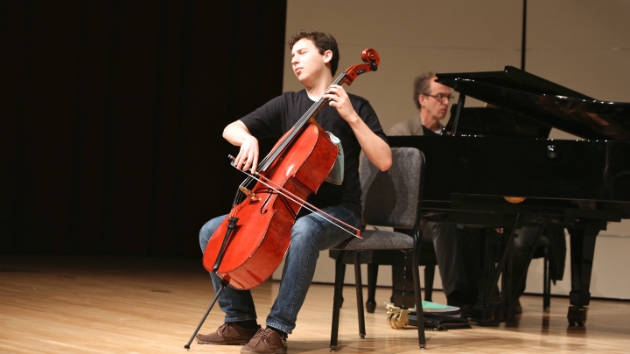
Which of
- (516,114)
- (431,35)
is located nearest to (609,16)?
(431,35)

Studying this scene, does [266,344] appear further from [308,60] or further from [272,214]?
[308,60]

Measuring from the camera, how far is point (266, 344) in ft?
6.36

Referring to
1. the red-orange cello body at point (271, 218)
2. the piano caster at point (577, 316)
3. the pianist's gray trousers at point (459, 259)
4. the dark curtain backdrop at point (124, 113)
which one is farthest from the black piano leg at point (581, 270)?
the dark curtain backdrop at point (124, 113)

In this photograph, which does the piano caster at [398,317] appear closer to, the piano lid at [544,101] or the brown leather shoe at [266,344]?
the brown leather shoe at [266,344]

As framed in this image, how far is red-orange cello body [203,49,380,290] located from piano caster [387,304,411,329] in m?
1.04

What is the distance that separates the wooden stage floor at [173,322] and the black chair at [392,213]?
21 cm

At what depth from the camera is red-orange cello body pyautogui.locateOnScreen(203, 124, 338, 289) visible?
1.82 m

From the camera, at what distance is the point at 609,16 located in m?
4.64

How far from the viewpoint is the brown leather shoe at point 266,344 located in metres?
1.94

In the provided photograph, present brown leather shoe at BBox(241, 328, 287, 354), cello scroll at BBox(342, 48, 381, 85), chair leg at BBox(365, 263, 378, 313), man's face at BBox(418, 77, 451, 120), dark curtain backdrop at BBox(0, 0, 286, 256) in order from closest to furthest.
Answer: brown leather shoe at BBox(241, 328, 287, 354) → cello scroll at BBox(342, 48, 381, 85) → chair leg at BBox(365, 263, 378, 313) → man's face at BBox(418, 77, 451, 120) → dark curtain backdrop at BBox(0, 0, 286, 256)

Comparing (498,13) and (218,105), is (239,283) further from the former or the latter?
(218,105)

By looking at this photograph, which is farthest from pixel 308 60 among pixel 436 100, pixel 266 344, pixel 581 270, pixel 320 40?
pixel 581 270

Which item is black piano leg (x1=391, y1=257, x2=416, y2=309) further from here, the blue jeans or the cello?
the cello

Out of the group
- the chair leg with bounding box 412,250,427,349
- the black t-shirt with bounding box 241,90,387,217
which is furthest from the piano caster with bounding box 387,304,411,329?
the black t-shirt with bounding box 241,90,387,217
